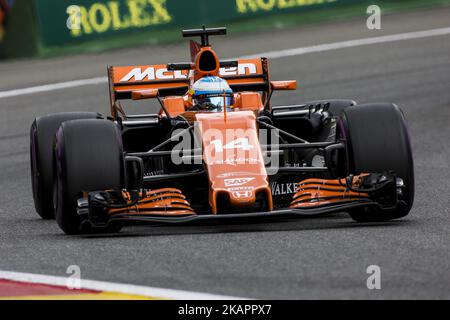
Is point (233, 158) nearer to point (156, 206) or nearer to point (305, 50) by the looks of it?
point (156, 206)

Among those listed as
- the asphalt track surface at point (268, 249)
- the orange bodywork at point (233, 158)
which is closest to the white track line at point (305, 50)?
the asphalt track surface at point (268, 249)

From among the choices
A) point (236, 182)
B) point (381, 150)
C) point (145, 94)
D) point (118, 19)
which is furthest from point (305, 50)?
point (236, 182)

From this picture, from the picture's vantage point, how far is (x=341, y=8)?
2633 cm

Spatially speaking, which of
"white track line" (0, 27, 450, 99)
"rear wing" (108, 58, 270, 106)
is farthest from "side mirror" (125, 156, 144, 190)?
"white track line" (0, 27, 450, 99)

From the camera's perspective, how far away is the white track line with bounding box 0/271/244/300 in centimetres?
736

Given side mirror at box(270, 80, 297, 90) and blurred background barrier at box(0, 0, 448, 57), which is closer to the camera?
side mirror at box(270, 80, 297, 90)

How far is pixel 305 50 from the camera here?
2394 centimetres

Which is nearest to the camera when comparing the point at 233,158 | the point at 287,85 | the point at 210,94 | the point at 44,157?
the point at 233,158

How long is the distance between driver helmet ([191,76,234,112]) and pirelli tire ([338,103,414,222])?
5.12 ft

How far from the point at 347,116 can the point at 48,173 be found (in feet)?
8.79

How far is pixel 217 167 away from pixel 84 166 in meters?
0.98

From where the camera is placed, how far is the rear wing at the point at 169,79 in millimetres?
12781

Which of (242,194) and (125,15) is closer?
(242,194)

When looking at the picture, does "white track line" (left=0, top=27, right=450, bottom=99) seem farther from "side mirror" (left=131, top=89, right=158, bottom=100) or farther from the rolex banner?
"side mirror" (left=131, top=89, right=158, bottom=100)
